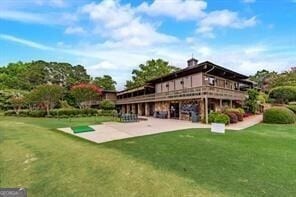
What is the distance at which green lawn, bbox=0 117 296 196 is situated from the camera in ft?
18.9

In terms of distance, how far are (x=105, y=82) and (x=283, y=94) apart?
1521 inches

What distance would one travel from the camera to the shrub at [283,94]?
1244 inches

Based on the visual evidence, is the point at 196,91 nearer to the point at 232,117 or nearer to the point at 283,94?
the point at 232,117

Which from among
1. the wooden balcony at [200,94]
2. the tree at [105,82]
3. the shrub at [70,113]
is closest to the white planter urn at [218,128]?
the wooden balcony at [200,94]

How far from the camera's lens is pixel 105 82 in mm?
59312

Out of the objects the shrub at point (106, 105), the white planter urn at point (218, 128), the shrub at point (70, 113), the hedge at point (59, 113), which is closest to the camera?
the white planter urn at point (218, 128)

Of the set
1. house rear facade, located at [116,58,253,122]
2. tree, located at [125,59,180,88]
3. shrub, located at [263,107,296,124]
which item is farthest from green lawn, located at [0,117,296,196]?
tree, located at [125,59,180,88]

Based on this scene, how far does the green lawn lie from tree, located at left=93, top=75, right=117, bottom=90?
157 ft

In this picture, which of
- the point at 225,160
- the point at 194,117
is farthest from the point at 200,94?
the point at 225,160

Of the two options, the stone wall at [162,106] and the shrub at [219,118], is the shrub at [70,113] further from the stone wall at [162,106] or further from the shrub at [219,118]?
the shrub at [219,118]

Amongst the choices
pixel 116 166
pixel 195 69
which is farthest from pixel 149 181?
pixel 195 69

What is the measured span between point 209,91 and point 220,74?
7.09 metres

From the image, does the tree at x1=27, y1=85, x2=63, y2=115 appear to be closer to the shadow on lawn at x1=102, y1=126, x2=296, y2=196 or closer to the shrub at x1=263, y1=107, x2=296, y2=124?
the shadow on lawn at x1=102, y1=126, x2=296, y2=196

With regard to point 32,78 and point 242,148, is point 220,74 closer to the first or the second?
point 242,148
